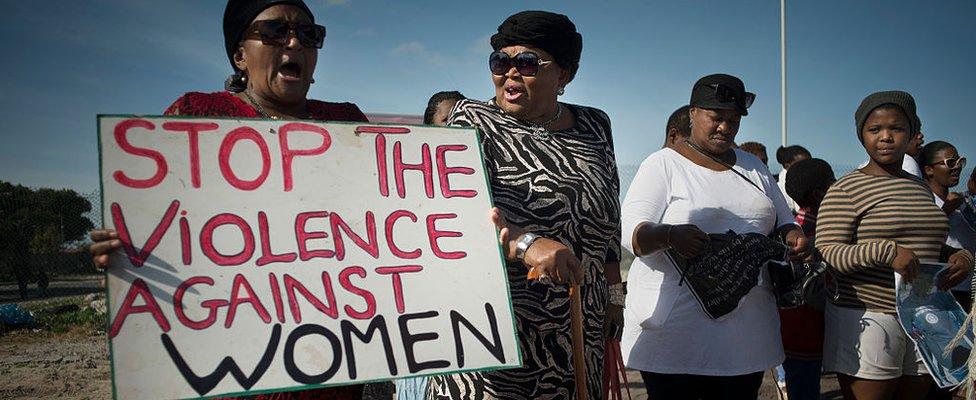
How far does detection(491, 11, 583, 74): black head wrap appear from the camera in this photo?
2.12 meters

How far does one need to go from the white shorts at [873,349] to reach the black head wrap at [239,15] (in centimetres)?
269

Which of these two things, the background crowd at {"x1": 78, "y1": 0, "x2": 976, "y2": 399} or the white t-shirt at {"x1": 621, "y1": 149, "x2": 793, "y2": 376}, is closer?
the background crowd at {"x1": 78, "y1": 0, "x2": 976, "y2": 399}

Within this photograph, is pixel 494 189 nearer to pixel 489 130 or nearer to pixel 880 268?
pixel 489 130

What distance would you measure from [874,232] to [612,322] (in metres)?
1.49

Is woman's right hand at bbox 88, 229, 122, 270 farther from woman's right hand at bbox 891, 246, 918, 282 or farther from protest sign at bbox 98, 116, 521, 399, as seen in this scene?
woman's right hand at bbox 891, 246, 918, 282

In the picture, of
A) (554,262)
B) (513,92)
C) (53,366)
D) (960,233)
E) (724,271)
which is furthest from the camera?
(53,366)

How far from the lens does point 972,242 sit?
4.34 m

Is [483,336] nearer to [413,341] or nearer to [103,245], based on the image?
[413,341]

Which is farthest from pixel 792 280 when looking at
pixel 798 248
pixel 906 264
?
pixel 906 264

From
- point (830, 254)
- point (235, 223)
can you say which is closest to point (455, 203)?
point (235, 223)

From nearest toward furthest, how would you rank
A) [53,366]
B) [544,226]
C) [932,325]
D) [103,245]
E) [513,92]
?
[103,245] → [544,226] → [513,92] → [932,325] → [53,366]

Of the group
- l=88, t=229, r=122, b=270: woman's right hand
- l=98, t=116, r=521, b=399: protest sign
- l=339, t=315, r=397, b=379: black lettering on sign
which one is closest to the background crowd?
l=88, t=229, r=122, b=270: woman's right hand

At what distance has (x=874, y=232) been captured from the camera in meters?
3.07

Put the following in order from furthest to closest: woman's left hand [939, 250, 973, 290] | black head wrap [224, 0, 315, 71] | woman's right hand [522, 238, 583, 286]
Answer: woman's left hand [939, 250, 973, 290] → black head wrap [224, 0, 315, 71] → woman's right hand [522, 238, 583, 286]
